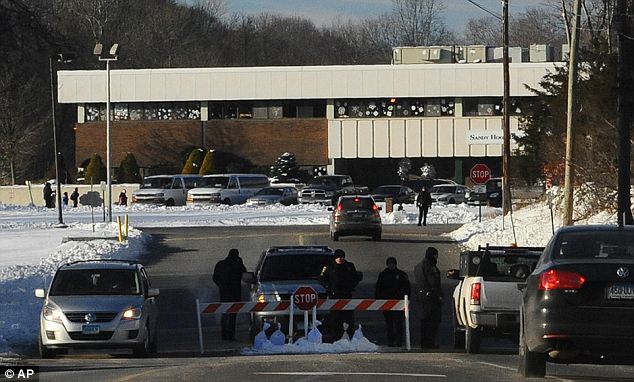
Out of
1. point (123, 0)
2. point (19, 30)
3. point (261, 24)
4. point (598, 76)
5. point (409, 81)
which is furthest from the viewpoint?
point (261, 24)

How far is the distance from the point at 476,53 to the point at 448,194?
82.4 feet

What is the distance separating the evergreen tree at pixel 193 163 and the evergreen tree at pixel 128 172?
11.0ft

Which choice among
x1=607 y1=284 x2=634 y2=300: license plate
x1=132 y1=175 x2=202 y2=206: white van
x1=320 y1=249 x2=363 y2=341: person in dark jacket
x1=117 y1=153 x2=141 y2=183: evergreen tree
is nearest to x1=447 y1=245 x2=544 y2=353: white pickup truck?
x1=320 y1=249 x2=363 y2=341: person in dark jacket

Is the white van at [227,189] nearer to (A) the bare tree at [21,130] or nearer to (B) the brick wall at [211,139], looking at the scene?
(A) the bare tree at [21,130]

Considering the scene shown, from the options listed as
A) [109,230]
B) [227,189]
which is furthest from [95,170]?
[109,230]

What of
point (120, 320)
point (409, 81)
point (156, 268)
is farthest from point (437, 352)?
point (409, 81)

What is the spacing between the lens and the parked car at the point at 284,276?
23.1 metres

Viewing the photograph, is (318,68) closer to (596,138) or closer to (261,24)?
(596,138)

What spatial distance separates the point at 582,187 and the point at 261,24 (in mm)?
128131

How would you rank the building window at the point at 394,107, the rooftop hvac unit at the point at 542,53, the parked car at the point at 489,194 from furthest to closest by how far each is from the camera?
1. the building window at the point at 394,107
2. the rooftop hvac unit at the point at 542,53
3. the parked car at the point at 489,194

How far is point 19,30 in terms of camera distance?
88.1ft

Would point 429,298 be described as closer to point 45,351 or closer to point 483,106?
point 45,351

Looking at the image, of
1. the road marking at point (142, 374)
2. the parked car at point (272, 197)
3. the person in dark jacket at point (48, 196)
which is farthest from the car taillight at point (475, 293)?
the person in dark jacket at point (48, 196)

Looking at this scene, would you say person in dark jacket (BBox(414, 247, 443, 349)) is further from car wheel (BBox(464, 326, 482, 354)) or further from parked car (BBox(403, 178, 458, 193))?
parked car (BBox(403, 178, 458, 193))
